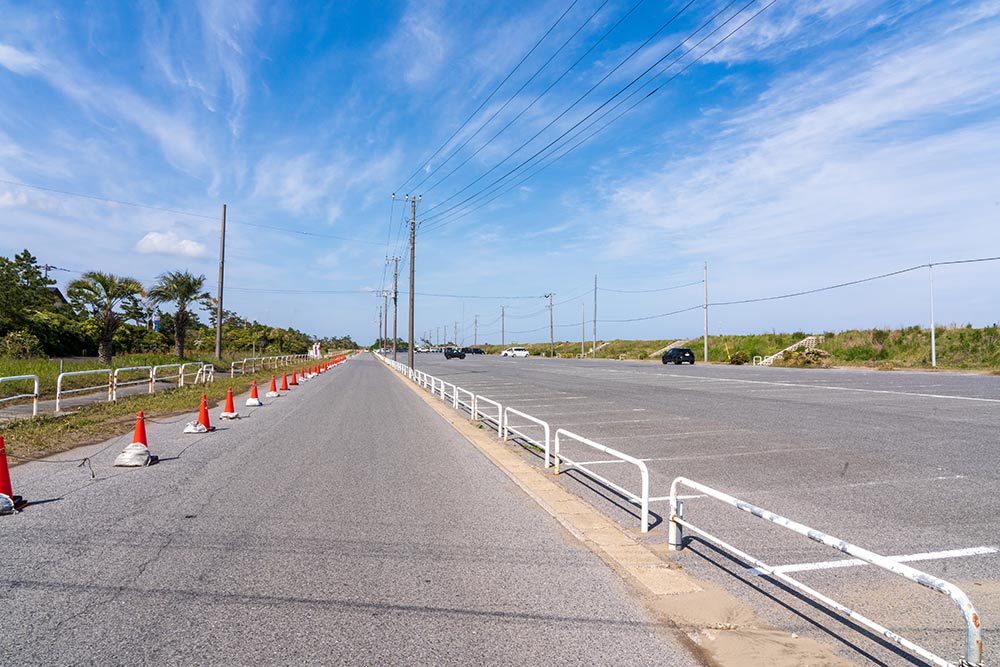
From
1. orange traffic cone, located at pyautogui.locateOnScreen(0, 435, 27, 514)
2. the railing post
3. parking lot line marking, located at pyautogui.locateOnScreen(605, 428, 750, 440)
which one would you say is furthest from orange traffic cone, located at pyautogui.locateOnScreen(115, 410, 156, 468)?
parking lot line marking, located at pyautogui.locateOnScreen(605, 428, 750, 440)

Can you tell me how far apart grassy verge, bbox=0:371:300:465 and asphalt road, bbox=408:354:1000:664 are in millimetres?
8479

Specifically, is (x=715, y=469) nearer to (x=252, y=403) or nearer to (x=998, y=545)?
(x=998, y=545)

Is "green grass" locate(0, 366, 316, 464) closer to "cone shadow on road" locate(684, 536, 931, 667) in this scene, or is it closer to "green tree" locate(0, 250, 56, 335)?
"cone shadow on road" locate(684, 536, 931, 667)

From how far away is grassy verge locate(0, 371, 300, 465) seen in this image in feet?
38.1

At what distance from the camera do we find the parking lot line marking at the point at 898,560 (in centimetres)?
555

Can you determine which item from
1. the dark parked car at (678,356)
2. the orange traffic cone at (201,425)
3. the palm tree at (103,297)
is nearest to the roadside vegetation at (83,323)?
the palm tree at (103,297)

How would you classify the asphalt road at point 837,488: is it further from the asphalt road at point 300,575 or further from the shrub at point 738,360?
the shrub at point 738,360

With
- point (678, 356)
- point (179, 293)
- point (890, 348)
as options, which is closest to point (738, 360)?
point (678, 356)

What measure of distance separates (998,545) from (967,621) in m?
3.94

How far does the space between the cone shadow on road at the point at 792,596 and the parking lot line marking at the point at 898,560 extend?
16 centimetres

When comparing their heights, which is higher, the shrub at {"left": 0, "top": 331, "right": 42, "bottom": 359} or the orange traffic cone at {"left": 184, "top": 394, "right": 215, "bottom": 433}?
the shrub at {"left": 0, "top": 331, "right": 42, "bottom": 359}

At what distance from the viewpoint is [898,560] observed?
575cm

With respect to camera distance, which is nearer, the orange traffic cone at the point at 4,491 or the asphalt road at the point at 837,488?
the asphalt road at the point at 837,488

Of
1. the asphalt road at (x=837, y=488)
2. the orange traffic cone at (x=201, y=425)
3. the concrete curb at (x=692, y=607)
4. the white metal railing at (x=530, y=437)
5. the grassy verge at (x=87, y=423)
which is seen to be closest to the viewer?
the concrete curb at (x=692, y=607)
